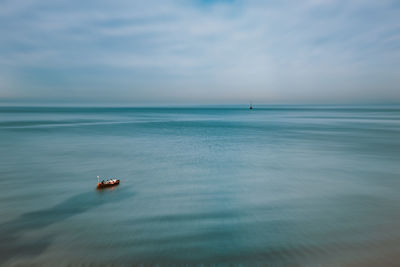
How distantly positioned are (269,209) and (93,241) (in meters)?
7.20

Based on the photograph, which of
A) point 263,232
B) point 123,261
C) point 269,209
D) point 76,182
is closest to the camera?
point 123,261

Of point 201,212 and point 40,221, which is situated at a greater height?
point 40,221

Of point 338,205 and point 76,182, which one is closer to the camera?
point 338,205

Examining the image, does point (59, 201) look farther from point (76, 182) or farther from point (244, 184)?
point (244, 184)

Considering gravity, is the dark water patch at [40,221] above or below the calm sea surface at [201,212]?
above

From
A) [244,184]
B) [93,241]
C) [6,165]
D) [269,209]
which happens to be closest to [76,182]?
[93,241]

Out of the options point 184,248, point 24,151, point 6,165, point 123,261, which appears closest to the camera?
point 123,261

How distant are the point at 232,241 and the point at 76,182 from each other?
10.6 meters

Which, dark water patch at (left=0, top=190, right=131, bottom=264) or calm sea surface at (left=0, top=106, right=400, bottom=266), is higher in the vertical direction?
dark water patch at (left=0, top=190, right=131, bottom=264)

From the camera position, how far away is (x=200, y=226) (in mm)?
8961

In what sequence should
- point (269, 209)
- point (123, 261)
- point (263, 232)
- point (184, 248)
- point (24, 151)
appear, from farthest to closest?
point (24, 151), point (269, 209), point (263, 232), point (184, 248), point (123, 261)

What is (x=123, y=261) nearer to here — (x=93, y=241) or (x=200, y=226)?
(x=93, y=241)

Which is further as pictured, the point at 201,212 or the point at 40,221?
the point at 201,212

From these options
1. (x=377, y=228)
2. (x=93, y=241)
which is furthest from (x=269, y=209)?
(x=93, y=241)
